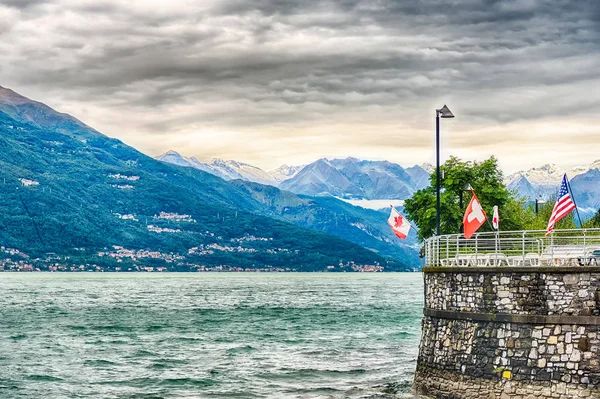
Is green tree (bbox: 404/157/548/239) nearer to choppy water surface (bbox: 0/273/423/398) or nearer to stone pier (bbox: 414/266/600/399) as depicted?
choppy water surface (bbox: 0/273/423/398)

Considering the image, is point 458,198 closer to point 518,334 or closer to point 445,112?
point 445,112

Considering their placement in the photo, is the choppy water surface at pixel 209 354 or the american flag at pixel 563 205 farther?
the choppy water surface at pixel 209 354

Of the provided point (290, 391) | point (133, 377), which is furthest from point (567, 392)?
point (133, 377)

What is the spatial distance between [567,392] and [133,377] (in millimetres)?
25876

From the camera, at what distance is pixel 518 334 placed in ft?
90.3

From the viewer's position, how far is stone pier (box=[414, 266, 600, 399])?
26250 millimetres

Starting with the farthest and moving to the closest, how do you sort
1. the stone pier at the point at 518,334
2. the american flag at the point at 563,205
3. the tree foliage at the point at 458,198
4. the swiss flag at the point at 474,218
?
the tree foliage at the point at 458,198, the swiss flag at the point at 474,218, the american flag at the point at 563,205, the stone pier at the point at 518,334

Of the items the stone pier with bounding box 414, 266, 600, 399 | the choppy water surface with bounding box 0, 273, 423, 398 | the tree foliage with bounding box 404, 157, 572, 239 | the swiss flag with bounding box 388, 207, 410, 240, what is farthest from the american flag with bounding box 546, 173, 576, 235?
the tree foliage with bounding box 404, 157, 572, 239

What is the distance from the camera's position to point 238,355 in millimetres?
56062

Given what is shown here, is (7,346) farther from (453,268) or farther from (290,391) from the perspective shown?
(453,268)

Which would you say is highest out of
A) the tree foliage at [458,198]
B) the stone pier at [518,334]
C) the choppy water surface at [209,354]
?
the tree foliage at [458,198]

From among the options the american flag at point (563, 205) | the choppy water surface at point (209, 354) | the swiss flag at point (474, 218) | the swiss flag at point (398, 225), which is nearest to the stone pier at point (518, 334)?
the swiss flag at point (474, 218)

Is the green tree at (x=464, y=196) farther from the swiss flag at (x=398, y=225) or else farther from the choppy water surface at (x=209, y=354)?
the swiss flag at (x=398, y=225)

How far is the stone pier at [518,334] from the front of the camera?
26.2 m
